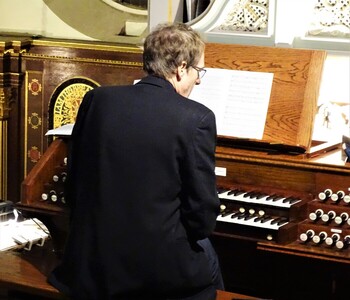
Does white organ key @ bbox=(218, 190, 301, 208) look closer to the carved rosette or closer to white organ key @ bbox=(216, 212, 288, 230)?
white organ key @ bbox=(216, 212, 288, 230)

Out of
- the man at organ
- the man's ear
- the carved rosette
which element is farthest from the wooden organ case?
the carved rosette

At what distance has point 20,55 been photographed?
8055 millimetres

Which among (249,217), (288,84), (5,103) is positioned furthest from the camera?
(5,103)

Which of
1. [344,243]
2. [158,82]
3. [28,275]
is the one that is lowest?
[28,275]

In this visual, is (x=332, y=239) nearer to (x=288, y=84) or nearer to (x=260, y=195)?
(x=260, y=195)

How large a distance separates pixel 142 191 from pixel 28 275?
1.07 metres

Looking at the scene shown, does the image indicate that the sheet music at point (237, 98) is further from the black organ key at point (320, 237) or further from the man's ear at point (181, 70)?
the man's ear at point (181, 70)

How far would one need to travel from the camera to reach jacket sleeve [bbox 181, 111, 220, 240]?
10.9 ft

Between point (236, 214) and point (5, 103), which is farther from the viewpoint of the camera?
point (5, 103)

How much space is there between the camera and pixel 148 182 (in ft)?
10.9

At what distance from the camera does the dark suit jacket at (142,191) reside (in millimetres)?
3318

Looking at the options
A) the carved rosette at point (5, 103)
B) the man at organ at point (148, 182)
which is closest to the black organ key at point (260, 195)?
the man at organ at point (148, 182)

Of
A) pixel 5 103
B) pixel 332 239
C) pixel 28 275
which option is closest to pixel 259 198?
pixel 332 239

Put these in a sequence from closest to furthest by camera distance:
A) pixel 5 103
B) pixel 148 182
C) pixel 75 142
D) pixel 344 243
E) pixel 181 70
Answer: pixel 148 182, pixel 181 70, pixel 75 142, pixel 344 243, pixel 5 103
